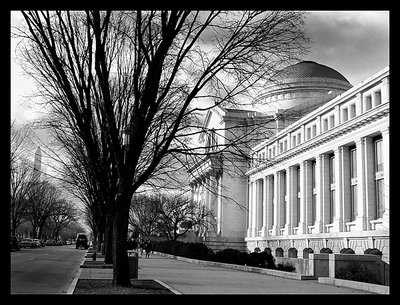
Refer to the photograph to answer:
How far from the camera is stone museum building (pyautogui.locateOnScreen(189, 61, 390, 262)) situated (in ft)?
141

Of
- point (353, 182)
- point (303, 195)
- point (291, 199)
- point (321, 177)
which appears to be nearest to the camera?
point (353, 182)

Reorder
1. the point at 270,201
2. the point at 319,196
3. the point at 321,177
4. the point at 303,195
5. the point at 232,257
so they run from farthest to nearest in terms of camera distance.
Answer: the point at 270,201 < the point at 303,195 < the point at 319,196 < the point at 321,177 < the point at 232,257

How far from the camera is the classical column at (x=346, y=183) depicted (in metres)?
50.1

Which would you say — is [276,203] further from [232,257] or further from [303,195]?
[232,257]

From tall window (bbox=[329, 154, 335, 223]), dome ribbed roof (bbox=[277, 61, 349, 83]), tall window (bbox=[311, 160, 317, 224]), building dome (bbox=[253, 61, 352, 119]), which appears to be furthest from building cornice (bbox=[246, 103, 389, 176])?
dome ribbed roof (bbox=[277, 61, 349, 83])

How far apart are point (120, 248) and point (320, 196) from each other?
42.4 metres

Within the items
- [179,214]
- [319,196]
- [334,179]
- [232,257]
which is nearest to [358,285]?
[232,257]

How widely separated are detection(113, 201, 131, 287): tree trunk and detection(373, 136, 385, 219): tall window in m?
33.1

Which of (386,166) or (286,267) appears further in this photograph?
(386,166)

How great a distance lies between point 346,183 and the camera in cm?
5075

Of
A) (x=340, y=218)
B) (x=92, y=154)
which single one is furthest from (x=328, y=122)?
(x=92, y=154)

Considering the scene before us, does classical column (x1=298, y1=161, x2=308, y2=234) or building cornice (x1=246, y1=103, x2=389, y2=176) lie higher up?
building cornice (x1=246, y1=103, x2=389, y2=176)

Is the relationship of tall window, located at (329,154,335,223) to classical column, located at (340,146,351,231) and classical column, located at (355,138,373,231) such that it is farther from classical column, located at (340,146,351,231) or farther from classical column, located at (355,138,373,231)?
classical column, located at (355,138,373,231)
